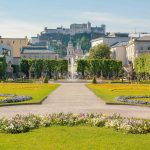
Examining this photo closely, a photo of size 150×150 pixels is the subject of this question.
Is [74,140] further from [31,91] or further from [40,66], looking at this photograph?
[40,66]

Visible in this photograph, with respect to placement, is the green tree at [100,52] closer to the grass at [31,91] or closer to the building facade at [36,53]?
the building facade at [36,53]

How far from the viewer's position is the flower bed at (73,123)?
581 inches

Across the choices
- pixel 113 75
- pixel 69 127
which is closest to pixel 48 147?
pixel 69 127

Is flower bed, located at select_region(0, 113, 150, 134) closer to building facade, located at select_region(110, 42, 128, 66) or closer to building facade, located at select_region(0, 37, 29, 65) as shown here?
building facade, located at select_region(110, 42, 128, 66)

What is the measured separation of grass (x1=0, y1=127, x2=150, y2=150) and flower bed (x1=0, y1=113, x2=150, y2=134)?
386 millimetres

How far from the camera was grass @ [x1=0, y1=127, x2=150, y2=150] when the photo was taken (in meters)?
12.2

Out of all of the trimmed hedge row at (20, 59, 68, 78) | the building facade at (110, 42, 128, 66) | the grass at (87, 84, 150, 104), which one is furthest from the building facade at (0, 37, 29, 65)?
the grass at (87, 84, 150, 104)

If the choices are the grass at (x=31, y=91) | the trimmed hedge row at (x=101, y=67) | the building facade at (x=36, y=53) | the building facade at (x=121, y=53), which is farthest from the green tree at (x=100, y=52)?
the grass at (x=31, y=91)

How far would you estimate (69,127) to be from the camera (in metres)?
15.9

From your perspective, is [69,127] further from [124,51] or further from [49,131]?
[124,51]

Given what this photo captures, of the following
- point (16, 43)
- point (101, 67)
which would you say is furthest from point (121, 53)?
point (101, 67)

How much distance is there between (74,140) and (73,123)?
10.7ft

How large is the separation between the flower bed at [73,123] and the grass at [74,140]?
39 centimetres

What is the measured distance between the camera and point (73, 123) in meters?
16.5
